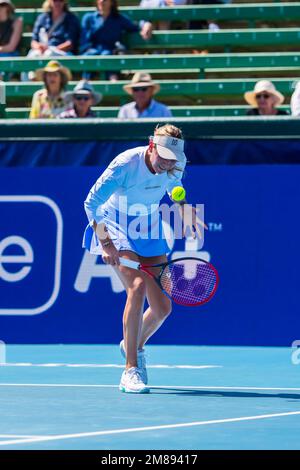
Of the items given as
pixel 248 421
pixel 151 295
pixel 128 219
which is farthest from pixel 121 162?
pixel 248 421

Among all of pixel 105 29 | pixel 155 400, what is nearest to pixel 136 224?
pixel 155 400

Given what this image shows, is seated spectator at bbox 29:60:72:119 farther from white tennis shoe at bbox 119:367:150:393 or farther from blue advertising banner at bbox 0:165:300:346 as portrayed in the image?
white tennis shoe at bbox 119:367:150:393

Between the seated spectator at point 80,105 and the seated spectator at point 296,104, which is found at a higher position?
the seated spectator at point 80,105

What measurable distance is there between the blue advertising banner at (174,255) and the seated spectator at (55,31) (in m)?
4.56

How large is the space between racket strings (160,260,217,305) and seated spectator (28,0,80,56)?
765 centimetres

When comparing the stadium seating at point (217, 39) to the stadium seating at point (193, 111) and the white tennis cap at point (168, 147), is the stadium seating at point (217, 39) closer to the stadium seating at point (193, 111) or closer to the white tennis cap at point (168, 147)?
the stadium seating at point (193, 111)

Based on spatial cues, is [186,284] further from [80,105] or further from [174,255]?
[80,105]

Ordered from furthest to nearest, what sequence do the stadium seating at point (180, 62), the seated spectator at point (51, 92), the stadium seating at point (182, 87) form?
the stadium seating at point (180, 62)
the stadium seating at point (182, 87)
the seated spectator at point (51, 92)

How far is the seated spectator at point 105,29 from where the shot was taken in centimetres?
1469

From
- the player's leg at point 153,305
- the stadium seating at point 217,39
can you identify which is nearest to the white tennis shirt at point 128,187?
the player's leg at point 153,305

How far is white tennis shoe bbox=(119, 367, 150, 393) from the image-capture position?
7.75 metres

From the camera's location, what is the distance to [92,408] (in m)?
6.95

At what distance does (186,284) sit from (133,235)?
521 mm

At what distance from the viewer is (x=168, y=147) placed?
7.71 m
